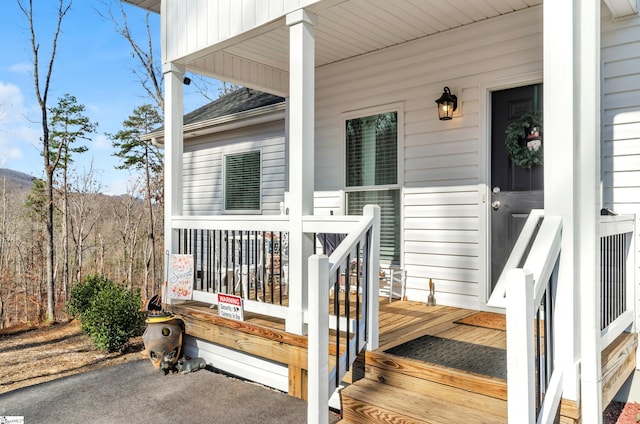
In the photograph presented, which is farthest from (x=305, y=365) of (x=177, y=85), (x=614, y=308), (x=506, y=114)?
(x=177, y=85)

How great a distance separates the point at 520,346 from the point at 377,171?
3.34m

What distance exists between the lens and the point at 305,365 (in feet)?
10.7

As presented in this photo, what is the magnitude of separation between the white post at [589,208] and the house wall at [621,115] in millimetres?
1213

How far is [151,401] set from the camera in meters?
3.38

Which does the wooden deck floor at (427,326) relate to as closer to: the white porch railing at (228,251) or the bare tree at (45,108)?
the white porch railing at (228,251)

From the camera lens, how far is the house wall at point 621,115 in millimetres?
3256

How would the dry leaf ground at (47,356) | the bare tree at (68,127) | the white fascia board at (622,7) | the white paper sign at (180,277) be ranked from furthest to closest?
the bare tree at (68,127) < the dry leaf ground at (47,356) < the white paper sign at (180,277) < the white fascia board at (622,7)

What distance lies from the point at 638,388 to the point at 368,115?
3.42m

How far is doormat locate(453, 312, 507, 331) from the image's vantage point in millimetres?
3551

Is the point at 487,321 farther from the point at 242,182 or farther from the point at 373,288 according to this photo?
the point at 242,182

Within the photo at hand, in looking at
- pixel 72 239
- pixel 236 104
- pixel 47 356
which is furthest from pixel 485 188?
pixel 72 239

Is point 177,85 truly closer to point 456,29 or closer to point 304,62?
point 304,62

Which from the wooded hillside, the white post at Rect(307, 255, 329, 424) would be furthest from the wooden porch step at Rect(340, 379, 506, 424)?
the wooded hillside

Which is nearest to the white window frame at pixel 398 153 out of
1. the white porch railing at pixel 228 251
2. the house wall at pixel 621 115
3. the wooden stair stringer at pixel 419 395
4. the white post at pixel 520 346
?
the white porch railing at pixel 228 251
